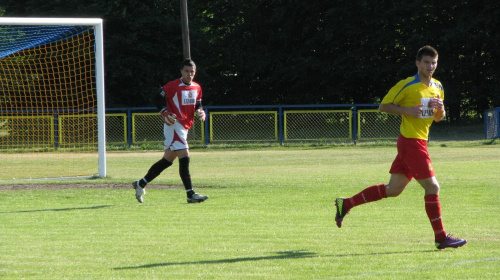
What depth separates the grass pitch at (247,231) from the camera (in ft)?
20.4

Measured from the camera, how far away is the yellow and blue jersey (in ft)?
24.2

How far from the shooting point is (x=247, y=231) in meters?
8.40

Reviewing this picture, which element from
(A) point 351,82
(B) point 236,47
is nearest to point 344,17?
(A) point 351,82

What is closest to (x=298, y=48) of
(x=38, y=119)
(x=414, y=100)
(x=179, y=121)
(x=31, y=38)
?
(x=38, y=119)

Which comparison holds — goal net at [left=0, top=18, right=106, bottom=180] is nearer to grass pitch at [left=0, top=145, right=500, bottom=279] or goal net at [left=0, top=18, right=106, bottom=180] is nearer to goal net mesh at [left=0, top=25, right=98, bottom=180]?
goal net mesh at [left=0, top=25, right=98, bottom=180]

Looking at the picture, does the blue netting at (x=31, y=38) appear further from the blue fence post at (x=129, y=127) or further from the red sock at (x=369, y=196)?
the red sock at (x=369, y=196)

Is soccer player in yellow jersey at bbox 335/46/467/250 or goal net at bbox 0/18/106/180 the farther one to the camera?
goal net at bbox 0/18/106/180

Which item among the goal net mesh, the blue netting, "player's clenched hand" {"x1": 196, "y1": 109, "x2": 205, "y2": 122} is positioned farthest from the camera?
the goal net mesh

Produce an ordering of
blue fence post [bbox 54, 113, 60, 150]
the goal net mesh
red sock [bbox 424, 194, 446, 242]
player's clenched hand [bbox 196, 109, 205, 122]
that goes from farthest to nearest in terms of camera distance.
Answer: blue fence post [bbox 54, 113, 60, 150]
the goal net mesh
player's clenched hand [bbox 196, 109, 205, 122]
red sock [bbox 424, 194, 446, 242]

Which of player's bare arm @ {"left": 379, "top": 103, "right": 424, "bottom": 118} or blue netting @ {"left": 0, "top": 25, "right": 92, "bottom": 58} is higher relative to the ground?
blue netting @ {"left": 0, "top": 25, "right": 92, "bottom": 58}

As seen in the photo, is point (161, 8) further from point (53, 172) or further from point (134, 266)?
point (134, 266)

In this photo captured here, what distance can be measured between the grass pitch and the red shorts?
0.69 meters

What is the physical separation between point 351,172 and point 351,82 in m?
23.6

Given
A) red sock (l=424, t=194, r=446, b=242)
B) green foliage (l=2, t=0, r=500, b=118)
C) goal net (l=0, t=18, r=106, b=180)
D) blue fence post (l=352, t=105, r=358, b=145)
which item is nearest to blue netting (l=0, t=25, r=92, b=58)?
goal net (l=0, t=18, r=106, b=180)
